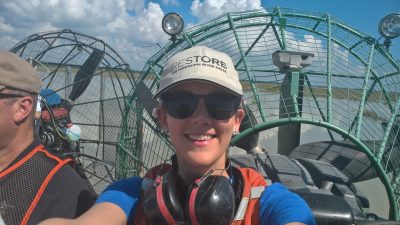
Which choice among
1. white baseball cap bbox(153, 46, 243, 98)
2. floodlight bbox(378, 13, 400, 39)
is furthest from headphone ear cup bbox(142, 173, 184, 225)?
floodlight bbox(378, 13, 400, 39)

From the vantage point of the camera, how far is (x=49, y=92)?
628 centimetres

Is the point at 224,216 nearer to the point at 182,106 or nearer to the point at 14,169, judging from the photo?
the point at 182,106

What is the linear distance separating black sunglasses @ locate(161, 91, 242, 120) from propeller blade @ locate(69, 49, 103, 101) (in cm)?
566

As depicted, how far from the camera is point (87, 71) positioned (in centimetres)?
740

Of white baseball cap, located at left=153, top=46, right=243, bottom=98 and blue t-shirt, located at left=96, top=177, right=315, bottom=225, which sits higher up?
white baseball cap, located at left=153, top=46, right=243, bottom=98

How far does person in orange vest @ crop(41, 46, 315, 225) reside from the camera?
1.65 meters

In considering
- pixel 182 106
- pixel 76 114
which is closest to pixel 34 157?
pixel 182 106

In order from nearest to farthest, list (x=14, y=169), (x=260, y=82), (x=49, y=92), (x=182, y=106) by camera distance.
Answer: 1. (x=182, y=106)
2. (x=14, y=169)
3. (x=260, y=82)
4. (x=49, y=92)

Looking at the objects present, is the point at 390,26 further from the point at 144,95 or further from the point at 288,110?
the point at 144,95

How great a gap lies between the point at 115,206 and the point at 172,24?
338cm

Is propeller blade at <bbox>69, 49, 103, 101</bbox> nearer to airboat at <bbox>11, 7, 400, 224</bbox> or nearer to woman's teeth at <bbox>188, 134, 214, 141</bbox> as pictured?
airboat at <bbox>11, 7, 400, 224</bbox>

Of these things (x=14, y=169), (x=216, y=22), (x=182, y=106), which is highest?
(x=216, y=22)

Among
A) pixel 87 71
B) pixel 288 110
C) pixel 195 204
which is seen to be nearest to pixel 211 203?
pixel 195 204

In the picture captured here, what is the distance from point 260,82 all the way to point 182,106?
2.90m
